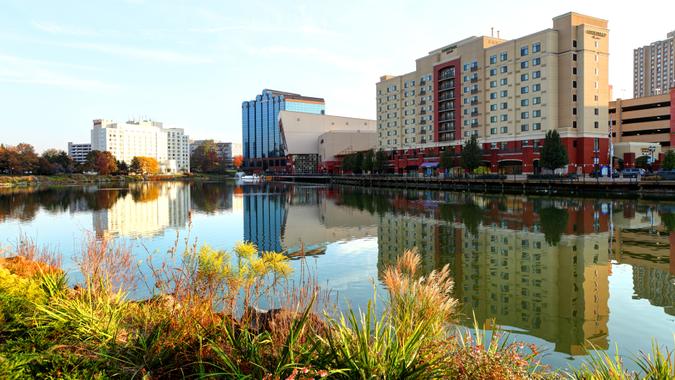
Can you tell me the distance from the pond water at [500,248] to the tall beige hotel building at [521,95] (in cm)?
3241

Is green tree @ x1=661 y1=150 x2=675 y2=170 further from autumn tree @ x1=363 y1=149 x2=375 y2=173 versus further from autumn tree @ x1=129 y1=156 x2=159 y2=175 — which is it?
autumn tree @ x1=129 y1=156 x2=159 y2=175

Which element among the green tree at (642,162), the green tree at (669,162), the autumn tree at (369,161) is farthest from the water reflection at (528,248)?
the autumn tree at (369,161)

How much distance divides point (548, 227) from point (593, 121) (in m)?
55.1

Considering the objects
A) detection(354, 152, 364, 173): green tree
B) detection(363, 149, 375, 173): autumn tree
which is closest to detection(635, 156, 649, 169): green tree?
detection(363, 149, 375, 173): autumn tree

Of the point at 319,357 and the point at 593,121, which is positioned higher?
the point at 593,121

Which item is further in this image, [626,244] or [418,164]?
[418,164]

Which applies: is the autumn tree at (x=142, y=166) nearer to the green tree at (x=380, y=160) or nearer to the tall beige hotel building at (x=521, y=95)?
the green tree at (x=380, y=160)

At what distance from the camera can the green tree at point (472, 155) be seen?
81.7 metres

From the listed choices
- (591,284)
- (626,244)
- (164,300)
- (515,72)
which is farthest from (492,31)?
(164,300)

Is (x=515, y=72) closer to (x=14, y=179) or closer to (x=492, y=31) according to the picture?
(x=492, y=31)

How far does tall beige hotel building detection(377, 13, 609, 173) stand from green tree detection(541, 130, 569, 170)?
5.88 m

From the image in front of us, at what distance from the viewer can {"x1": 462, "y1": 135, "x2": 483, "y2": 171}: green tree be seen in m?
81.7

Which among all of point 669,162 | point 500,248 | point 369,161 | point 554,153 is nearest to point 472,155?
point 554,153

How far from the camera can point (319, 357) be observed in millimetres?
5191
